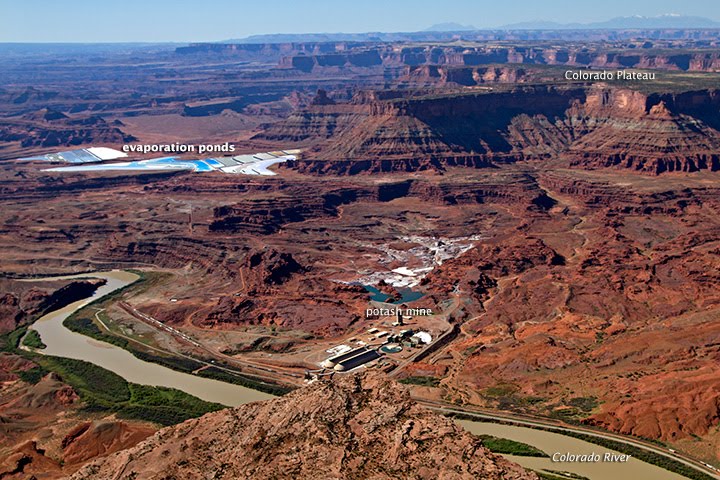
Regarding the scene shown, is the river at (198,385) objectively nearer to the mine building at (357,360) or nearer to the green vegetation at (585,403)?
the green vegetation at (585,403)

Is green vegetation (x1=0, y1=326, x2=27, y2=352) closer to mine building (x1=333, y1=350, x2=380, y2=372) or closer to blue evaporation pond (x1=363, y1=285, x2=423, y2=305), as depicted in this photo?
mine building (x1=333, y1=350, x2=380, y2=372)

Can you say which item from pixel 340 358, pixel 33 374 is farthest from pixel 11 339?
pixel 340 358

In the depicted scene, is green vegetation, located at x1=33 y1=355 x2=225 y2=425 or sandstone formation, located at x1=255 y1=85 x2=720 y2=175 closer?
green vegetation, located at x1=33 y1=355 x2=225 y2=425

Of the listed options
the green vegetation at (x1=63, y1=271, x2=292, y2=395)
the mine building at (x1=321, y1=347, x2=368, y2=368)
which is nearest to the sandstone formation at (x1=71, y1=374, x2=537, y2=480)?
the green vegetation at (x1=63, y1=271, x2=292, y2=395)

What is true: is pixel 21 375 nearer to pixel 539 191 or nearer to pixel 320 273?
pixel 320 273

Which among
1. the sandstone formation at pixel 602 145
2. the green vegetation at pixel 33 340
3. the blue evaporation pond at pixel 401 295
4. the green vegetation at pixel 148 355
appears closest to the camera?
the green vegetation at pixel 148 355

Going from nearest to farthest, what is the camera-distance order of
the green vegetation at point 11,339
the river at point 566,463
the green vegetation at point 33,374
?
the river at point 566,463
the green vegetation at point 33,374
the green vegetation at point 11,339

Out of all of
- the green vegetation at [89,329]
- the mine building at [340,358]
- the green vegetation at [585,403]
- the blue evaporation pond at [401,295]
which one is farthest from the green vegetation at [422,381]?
the green vegetation at [89,329]
